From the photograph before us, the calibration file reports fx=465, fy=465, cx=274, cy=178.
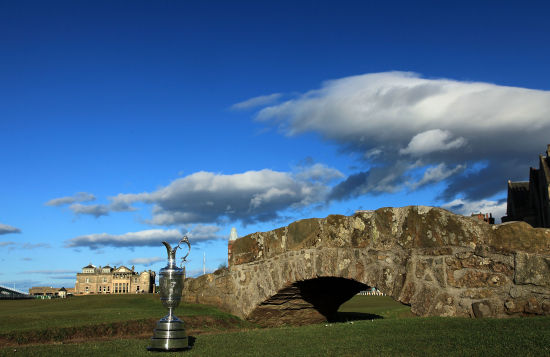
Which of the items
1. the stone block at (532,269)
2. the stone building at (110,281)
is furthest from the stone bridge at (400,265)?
the stone building at (110,281)

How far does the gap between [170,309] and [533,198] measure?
49.7m

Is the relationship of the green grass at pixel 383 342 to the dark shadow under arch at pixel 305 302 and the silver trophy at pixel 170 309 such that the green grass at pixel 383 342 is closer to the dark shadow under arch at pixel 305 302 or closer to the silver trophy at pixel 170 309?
the silver trophy at pixel 170 309

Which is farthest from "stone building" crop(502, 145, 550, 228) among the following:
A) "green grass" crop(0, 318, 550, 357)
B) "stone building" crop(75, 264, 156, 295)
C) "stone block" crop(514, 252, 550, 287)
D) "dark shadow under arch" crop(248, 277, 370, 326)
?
"stone building" crop(75, 264, 156, 295)

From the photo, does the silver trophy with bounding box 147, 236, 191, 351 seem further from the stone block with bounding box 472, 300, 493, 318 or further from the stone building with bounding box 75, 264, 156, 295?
the stone building with bounding box 75, 264, 156, 295

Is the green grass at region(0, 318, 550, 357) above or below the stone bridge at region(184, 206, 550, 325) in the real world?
below

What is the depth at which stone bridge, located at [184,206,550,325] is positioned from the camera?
6.98m


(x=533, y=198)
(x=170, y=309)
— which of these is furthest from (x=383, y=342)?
A: (x=533, y=198)

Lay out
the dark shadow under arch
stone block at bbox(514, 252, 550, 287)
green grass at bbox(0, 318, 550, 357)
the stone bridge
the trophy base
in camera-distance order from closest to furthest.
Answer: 1. green grass at bbox(0, 318, 550, 357)
2. the trophy base
3. stone block at bbox(514, 252, 550, 287)
4. the stone bridge
5. the dark shadow under arch

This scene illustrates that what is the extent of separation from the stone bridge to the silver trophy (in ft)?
11.0

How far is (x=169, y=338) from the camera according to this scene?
5.96 metres

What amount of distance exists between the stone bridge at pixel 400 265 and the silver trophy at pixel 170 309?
132 inches

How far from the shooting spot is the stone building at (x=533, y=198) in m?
42.4

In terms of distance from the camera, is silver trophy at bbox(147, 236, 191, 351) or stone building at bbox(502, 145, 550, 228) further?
stone building at bbox(502, 145, 550, 228)

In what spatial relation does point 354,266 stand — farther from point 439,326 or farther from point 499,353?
point 499,353
